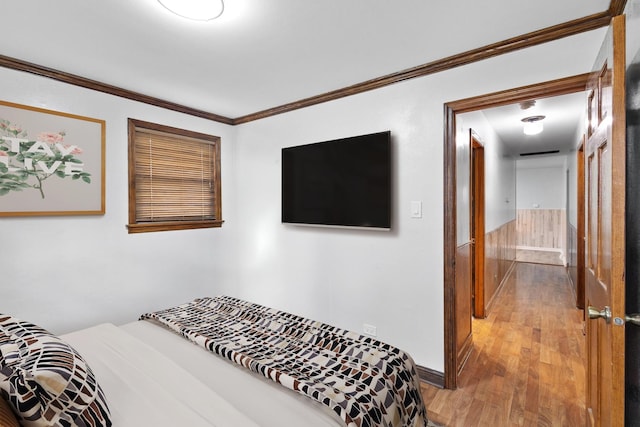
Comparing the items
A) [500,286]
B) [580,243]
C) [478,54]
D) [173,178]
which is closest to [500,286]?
[500,286]

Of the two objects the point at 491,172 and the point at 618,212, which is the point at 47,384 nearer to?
the point at 618,212

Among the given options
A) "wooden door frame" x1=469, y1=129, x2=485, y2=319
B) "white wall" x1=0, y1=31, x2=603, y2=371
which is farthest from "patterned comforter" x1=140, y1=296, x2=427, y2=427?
"wooden door frame" x1=469, y1=129, x2=485, y2=319

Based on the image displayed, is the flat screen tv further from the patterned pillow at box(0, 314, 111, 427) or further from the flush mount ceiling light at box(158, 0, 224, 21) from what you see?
the patterned pillow at box(0, 314, 111, 427)

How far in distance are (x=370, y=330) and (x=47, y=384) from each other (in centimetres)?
222

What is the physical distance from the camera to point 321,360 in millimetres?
1515

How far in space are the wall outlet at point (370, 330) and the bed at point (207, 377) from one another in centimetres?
98

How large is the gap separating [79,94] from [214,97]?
1.04 m

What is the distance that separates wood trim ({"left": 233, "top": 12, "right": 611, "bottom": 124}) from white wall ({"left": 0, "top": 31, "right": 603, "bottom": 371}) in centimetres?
4

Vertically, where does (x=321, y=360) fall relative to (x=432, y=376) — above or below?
above

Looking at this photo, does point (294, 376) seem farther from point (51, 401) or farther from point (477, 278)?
point (477, 278)

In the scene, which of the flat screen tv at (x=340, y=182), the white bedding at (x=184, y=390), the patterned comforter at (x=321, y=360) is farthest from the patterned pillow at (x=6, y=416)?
the flat screen tv at (x=340, y=182)

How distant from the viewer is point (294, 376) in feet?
4.43

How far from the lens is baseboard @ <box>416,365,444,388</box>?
2352mm

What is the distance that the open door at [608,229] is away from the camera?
3.57 feet
